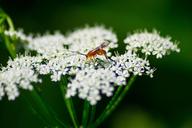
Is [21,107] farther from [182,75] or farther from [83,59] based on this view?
[83,59]

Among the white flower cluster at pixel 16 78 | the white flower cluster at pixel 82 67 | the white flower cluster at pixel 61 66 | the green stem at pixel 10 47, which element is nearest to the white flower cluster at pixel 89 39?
the white flower cluster at pixel 82 67

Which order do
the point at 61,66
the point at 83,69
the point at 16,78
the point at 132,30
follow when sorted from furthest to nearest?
the point at 132,30 < the point at 61,66 < the point at 83,69 < the point at 16,78

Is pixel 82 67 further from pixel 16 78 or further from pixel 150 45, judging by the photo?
pixel 150 45

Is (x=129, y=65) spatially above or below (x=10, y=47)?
below

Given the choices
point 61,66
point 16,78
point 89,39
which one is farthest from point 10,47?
point 16,78

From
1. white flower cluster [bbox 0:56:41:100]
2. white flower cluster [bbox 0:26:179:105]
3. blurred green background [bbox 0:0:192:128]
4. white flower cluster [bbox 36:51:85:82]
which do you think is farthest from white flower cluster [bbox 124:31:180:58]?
blurred green background [bbox 0:0:192:128]

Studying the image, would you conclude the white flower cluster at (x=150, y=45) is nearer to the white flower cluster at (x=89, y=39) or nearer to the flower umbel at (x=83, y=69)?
the flower umbel at (x=83, y=69)

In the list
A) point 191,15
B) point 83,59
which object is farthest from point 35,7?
point 83,59
